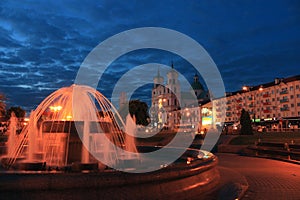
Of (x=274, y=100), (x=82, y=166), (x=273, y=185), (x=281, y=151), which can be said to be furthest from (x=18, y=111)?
(x=273, y=185)

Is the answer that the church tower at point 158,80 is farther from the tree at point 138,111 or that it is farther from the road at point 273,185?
the road at point 273,185

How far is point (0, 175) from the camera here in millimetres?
5793

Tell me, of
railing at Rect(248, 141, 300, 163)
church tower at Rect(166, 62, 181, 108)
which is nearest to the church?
church tower at Rect(166, 62, 181, 108)

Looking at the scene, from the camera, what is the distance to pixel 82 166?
25.6 ft

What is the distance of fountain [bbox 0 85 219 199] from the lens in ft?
18.9

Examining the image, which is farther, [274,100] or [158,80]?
[158,80]

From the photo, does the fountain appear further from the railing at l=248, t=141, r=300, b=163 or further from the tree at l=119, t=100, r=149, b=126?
the tree at l=119, t=100, r=149, b=126

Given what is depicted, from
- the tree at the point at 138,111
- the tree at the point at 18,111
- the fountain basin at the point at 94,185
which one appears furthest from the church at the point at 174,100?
the fountain basin at the point at 94,185

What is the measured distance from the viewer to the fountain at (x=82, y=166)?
18.9 feet

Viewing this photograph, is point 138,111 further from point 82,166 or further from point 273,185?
point 82,166

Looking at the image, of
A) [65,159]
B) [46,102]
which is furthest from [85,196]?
[46,102]

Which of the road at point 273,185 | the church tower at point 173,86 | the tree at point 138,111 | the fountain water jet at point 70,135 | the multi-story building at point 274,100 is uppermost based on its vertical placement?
the church tower at point 173,86

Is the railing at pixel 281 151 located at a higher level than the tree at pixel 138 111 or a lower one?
lower

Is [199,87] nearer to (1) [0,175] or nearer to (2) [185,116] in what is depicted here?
(2) [185,116]
